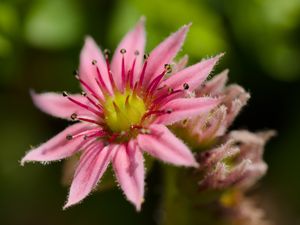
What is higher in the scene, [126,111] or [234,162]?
[126,111]

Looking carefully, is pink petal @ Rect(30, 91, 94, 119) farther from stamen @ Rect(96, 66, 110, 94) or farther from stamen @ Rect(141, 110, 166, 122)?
stamen @ Rect(141, 110, 166, 122)

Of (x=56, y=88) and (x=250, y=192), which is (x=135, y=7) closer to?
(x=56, y=88)

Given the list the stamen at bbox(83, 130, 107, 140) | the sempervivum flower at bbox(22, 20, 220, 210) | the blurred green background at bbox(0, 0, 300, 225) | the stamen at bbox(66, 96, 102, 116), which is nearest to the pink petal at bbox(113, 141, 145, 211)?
the sempervivum flower at bbox(22, 20, 220, 210)

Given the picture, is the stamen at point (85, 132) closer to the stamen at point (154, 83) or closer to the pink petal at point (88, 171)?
the pink petal at point (88, 171)

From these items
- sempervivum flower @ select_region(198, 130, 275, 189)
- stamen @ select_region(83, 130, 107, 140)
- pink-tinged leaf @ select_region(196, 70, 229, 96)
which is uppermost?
stamen @ select_region(83, 130, 107, 140)

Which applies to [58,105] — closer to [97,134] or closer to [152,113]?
[97,134]

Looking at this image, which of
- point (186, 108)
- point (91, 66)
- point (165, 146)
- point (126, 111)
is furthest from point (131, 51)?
point (165, 146)
